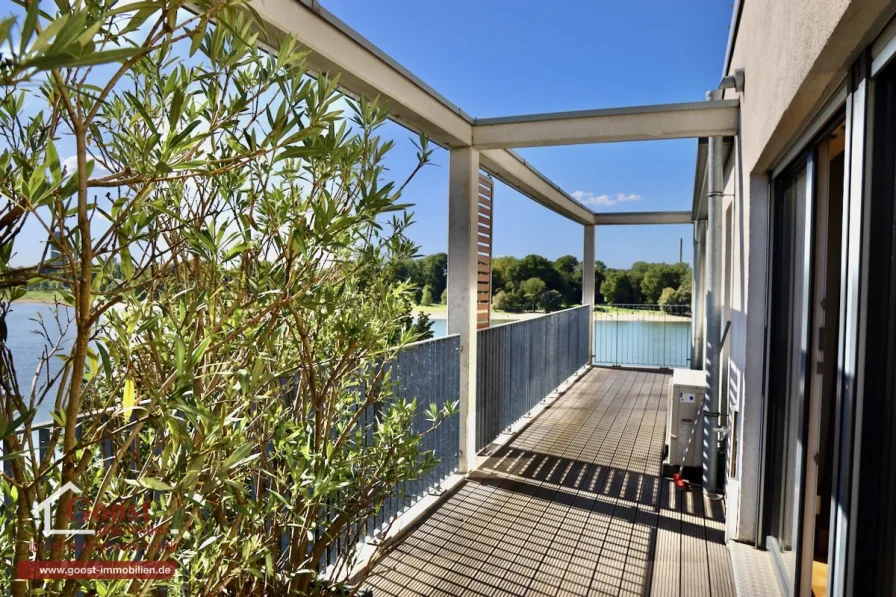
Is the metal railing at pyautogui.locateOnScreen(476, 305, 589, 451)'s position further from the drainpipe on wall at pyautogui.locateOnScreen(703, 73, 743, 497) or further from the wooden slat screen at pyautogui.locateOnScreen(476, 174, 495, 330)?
the drainpipe on wall at pyautogui.locateOnScreen(703, 73, 743, 497)

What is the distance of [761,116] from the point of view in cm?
237

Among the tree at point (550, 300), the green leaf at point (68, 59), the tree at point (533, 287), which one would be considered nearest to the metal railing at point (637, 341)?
the tree at point (550, 300)

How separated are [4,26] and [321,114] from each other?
69cm

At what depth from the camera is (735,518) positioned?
306 cm

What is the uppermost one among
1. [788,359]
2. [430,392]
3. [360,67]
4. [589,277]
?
[360,67]

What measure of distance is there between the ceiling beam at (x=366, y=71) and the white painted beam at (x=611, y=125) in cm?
26

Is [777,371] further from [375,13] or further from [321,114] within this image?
[375,13]

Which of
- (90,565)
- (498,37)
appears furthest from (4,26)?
(498,37)

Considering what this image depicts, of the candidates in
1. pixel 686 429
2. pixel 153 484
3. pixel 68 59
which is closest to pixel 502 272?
pixel 686 429

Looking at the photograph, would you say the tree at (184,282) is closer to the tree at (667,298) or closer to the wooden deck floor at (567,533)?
the wooden deck floor at (567,533)

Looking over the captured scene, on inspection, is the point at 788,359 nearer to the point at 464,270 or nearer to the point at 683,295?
the point at 464,270

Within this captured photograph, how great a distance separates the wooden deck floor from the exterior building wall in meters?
0.41

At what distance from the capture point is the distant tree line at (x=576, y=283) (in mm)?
11172

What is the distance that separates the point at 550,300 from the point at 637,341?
1988 mm
